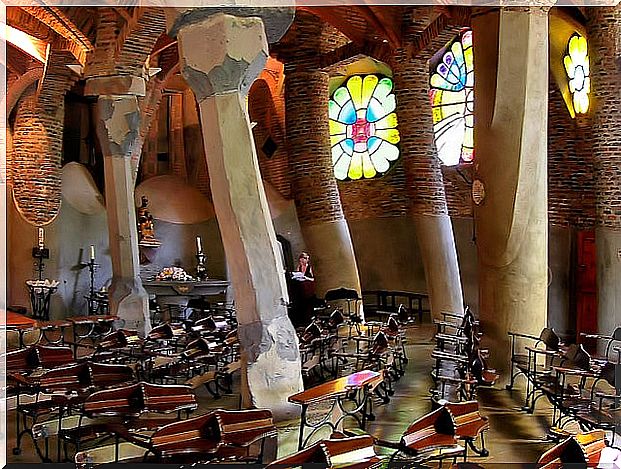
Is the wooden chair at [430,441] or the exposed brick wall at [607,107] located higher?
the exposed brick wall at [607,107]

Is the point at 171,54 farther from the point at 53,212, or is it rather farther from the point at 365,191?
the point at 365,191

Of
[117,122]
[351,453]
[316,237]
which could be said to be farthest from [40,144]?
[351,453]

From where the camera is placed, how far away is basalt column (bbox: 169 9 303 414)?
562 cm

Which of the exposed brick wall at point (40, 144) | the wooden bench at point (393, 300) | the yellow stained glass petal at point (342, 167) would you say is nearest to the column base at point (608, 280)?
the wooden bench at point (393, 300)

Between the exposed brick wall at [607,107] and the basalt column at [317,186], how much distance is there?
433 centimetres

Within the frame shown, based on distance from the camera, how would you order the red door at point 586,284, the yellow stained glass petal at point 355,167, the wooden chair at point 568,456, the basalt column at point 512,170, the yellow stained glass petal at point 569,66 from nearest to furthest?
the wooden chair at point 568,456 < the basalt column at point 512,170 < the red door at point 586,284 < the yellow stained glass petal at point 569,66 < the yellow stained glass petal at point 355,167

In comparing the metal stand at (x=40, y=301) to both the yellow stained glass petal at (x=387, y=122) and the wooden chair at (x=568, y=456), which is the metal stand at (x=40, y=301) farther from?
the wooden chair at (x=568, y=456)

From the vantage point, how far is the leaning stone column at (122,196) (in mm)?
10297

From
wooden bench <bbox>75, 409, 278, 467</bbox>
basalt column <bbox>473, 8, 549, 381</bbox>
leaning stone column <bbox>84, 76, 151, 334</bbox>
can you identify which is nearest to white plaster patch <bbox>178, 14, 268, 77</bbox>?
wooden bench <bbox>75, 409, 278, 467</bbox>

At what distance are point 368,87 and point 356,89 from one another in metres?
0.33

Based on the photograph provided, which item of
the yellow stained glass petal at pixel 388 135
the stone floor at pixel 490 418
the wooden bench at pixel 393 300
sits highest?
the yellow stained glass petal at pixel 388 135

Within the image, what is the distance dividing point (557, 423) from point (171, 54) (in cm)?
1066

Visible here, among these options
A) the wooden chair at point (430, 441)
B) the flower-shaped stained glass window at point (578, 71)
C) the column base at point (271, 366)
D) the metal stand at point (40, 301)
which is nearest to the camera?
the wooden chair at point (430, 441)

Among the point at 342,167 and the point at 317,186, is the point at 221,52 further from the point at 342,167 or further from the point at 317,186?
the point at 342,167
